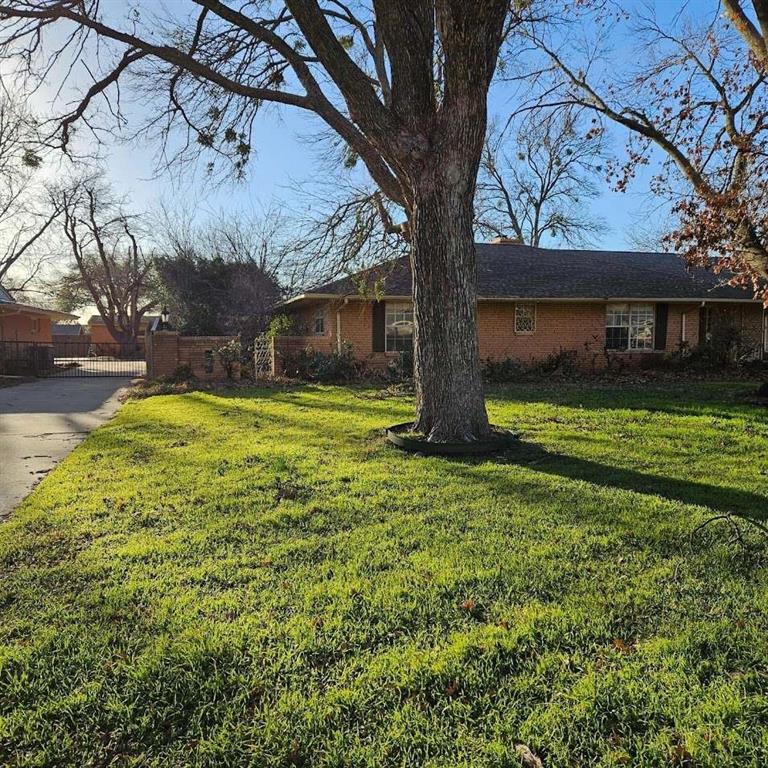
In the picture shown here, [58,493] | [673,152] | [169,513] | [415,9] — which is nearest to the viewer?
[169,513]

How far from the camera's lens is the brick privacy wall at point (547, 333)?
1667cm

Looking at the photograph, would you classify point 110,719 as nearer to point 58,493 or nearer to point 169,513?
point 169,513

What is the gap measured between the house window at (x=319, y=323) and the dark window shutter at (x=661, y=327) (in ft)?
35.6

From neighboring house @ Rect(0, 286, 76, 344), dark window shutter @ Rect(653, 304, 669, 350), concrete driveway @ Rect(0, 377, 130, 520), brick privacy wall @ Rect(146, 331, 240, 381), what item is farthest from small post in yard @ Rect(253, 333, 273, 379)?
dark window shutter @ Rect(653, 304, 669, 350)

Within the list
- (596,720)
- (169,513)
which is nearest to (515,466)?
(169,513)

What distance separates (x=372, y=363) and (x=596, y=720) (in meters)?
14.7

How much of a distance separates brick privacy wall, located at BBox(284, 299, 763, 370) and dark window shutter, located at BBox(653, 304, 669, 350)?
0.22 meters

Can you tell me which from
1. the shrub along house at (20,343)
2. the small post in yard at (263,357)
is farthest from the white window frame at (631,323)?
the shrub along house at (20,343)

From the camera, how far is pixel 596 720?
208 centimetres

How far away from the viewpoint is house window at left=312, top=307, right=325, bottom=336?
1853 centimetres

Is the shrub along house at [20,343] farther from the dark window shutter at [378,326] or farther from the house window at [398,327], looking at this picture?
the house window at [398,327]

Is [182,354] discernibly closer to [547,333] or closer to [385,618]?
[547,333]

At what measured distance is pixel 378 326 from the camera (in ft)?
54.2

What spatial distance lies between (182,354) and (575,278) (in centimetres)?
1304
